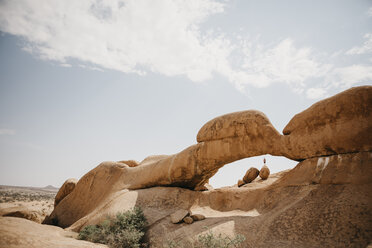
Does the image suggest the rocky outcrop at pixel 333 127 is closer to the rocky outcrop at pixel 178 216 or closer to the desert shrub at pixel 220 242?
the desert shrub at pixel 220 242

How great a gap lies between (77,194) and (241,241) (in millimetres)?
13112

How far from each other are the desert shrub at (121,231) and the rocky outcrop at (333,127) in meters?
7.66

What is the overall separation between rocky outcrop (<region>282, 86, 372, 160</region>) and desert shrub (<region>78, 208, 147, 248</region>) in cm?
766

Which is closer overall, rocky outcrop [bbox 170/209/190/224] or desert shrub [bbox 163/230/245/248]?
desert shrub [bbox 163/230/245/248]

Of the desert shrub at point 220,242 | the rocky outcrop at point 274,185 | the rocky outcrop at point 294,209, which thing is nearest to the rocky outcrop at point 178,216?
the rocky outcrop at point 294,209

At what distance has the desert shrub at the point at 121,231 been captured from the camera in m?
8.51

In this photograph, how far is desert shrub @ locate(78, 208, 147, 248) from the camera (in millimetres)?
8508

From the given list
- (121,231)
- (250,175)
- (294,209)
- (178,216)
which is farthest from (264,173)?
(121,231)

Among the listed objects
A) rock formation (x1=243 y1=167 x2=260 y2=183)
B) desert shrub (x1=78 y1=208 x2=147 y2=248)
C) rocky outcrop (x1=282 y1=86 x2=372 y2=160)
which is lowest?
desert shrub (x1=78 y1=208 x2=147 y2=248)

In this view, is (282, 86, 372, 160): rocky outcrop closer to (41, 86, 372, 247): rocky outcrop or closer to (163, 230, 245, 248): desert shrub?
(41, 86, 372, 247): rocky outcrop

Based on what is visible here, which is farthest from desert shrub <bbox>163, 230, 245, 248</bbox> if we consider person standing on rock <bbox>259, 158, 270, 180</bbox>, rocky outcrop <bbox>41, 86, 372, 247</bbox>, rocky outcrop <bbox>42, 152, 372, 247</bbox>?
person standing on rock <bbox>259, 158, 270, 180</bbox>

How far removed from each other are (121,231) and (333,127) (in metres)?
10.1

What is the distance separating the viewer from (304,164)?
9703 millimetres

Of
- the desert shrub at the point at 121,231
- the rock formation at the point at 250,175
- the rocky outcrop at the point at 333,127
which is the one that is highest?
the rocky outcrop at the point at 333,127
